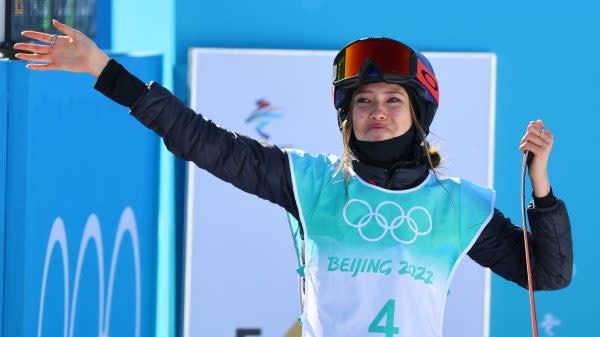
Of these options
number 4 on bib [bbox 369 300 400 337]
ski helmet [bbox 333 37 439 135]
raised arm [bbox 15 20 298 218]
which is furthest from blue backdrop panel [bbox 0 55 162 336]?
number 4 on bib [bbox 369 300 400 337]

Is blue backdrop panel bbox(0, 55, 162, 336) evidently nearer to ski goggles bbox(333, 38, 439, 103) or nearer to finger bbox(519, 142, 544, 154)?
ski goggles bbox(333, 38, 439, 103)

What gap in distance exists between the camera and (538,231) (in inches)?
137

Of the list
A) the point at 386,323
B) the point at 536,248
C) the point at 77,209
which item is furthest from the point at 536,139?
the point at 77,209

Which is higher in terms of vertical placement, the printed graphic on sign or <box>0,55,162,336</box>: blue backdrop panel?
the printed graphic on sign

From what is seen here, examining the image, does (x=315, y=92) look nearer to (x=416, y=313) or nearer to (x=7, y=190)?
(x=7, y=190)

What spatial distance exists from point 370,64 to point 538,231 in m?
0.74

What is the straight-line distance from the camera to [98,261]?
5.13m

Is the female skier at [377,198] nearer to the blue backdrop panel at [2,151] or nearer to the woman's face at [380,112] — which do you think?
the woman's face at [380,112]

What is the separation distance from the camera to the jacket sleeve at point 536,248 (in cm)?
346

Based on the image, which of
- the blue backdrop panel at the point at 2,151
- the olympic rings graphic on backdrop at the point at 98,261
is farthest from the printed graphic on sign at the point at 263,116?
the blue backdrop panel at the point at 2,151

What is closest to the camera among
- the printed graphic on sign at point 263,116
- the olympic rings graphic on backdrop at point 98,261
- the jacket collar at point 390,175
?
the jacket collar at point 390,175

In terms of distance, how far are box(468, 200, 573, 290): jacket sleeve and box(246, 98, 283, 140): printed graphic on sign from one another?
81.9 inches

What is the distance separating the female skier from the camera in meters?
3.40

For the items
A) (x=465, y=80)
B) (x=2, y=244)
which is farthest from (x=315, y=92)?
(x=2, y=244)
